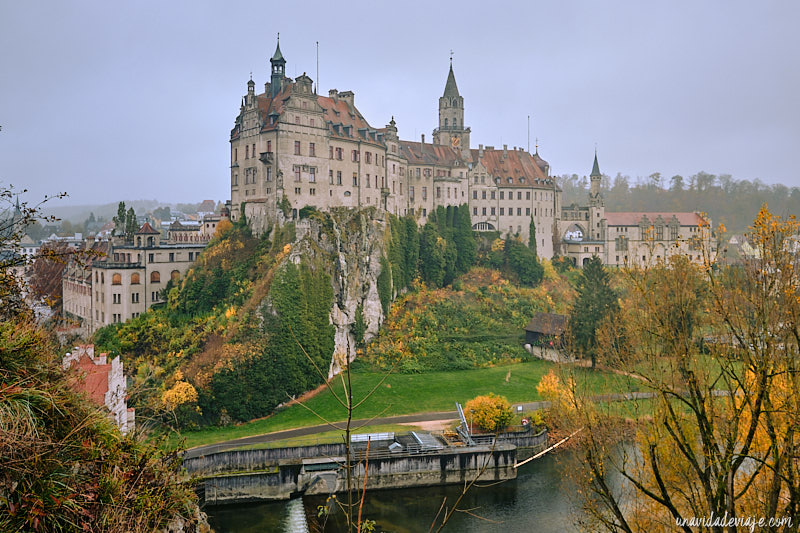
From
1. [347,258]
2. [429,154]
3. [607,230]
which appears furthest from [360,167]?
[607,230]

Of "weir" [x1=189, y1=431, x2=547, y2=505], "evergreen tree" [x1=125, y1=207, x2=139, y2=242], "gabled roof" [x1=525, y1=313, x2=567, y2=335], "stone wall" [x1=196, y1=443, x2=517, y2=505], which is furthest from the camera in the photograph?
"evergreen tree" [x1=125, y1=207, x2=139, y2=242]

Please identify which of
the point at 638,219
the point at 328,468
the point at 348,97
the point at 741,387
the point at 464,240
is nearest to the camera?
the point at 741,387

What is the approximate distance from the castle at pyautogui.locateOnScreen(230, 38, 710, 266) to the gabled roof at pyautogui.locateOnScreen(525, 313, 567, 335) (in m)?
7.98

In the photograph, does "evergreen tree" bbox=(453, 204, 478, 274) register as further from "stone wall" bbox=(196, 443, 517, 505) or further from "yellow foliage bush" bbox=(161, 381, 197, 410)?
"yellow foliage bush" bbox=(161, 381, 197, 410)

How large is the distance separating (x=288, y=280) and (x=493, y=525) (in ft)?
69.7

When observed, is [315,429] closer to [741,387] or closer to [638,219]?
[741,387]

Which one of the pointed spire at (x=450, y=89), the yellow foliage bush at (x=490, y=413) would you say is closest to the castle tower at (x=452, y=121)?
the pointed spire at (x=450, y=89)

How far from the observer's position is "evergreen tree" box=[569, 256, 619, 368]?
44375 mm

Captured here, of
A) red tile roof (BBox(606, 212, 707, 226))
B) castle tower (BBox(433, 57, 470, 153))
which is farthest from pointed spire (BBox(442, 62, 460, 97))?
red tile roof (BBox(606, 212, 707, 226))

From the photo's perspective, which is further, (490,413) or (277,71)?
(277,71)

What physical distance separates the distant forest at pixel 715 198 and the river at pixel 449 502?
85.3 m

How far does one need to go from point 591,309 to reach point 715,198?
7580 cm

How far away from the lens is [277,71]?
49.0 metres

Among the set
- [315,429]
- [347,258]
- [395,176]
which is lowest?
[315,429]
